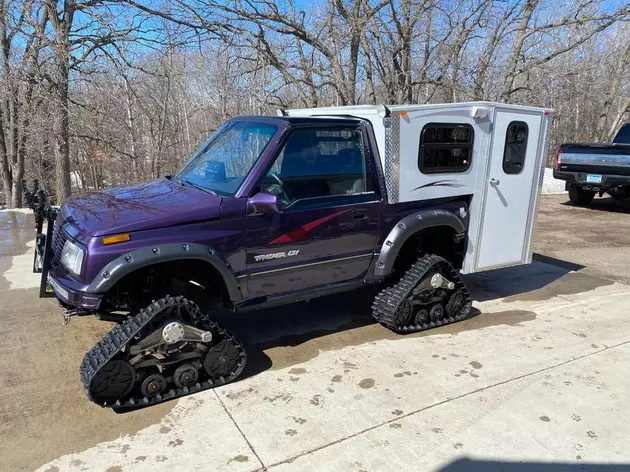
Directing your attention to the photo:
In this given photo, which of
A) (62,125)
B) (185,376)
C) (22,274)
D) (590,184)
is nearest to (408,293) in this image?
(185,376)

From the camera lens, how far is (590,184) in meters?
10.5

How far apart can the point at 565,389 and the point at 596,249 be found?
16.6 ft

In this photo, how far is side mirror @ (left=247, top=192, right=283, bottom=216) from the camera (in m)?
3.38

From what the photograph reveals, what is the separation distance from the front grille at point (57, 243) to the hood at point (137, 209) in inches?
4.1

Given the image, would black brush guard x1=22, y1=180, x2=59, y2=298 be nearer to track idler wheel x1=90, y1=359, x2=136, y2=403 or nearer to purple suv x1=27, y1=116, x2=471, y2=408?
purple suv x1=27, y1=116, x2=471, y2=408

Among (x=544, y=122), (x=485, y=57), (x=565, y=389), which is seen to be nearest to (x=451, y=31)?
(x=485, y=57)

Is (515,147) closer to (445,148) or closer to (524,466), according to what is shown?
(445,148)

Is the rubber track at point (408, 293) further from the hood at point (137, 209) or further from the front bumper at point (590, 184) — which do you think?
the front bumper at point (590, 184)

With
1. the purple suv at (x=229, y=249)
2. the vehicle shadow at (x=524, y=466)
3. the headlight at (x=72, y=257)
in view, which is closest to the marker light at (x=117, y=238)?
the purple suv at (x=229, y=249)

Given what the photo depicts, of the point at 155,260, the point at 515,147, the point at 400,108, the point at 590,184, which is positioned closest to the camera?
the point at 155,260

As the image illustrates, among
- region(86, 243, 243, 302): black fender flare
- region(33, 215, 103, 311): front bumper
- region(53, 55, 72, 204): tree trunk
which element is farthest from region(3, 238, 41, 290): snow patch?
region(53, 55, 72, 204): tree trunk

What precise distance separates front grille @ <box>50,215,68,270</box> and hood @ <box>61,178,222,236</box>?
103mm

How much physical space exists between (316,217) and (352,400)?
136 centimetres

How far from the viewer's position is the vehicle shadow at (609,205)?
37.4ft
